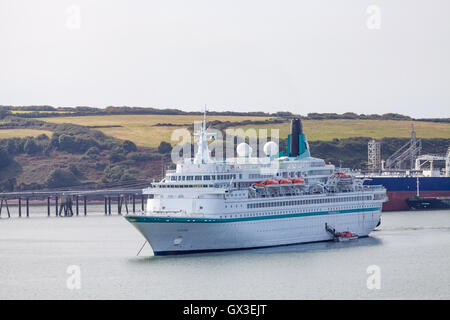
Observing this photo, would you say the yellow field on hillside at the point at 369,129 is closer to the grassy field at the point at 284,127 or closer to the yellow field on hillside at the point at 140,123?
the grassy field at the point at 284,127

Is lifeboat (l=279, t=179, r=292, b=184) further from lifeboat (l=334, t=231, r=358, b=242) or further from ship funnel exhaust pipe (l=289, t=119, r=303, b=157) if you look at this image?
ship funnel exhaust pipe (l=289, t=119, r=303, b=157)

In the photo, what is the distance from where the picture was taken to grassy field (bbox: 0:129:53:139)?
16350 cm

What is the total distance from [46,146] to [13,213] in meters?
37.8

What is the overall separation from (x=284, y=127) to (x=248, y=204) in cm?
9756

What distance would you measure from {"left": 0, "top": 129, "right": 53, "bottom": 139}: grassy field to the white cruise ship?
314 feet

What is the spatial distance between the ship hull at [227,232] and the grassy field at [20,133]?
100 m

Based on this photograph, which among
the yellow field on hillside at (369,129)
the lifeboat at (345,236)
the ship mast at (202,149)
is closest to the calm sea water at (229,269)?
the lifeboat at (345,236)

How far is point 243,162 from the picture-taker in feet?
225

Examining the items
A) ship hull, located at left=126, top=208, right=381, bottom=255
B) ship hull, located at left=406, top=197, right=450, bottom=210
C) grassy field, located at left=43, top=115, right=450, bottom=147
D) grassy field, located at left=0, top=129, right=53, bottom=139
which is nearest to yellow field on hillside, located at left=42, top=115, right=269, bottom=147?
grassy field, located at left=43, top=115, right=450, bottom=147

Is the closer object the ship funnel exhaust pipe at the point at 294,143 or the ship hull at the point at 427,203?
the ship funnel exhaust pipe at the point at 294,143

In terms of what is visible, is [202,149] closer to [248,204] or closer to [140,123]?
[248,204]

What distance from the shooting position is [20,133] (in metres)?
166

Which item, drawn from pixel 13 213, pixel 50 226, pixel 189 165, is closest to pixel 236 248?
pixel 189 165

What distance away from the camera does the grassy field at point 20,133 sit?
536ft
